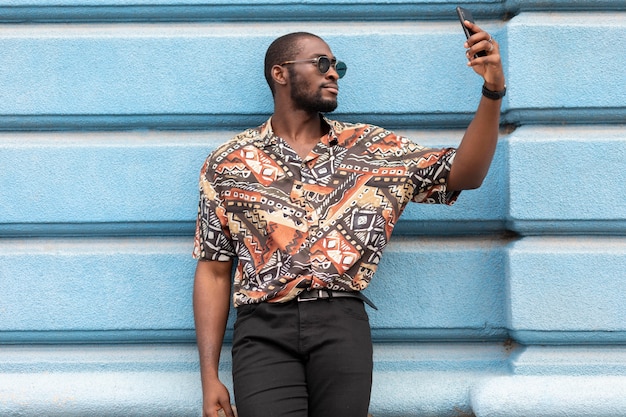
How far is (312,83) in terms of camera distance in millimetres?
3299

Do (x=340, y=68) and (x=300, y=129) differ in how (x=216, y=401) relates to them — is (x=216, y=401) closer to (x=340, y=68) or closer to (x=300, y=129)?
(x=300, y=129)

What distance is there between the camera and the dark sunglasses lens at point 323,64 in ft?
10.7

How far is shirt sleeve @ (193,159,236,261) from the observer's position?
3262 millimetres

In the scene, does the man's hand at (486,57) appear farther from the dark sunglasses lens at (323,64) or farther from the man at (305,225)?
the dark sunglasses lens at (323,64)

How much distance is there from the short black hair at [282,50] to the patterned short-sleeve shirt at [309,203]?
26 centimetres

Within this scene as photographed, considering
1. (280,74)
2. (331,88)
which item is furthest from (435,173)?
(280,74)

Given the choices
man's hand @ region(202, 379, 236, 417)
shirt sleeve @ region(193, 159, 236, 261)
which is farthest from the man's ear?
man's hand @ region(202, 379, 236, 417)

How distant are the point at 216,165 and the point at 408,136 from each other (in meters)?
0.87

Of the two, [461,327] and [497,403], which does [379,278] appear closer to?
[461,327]

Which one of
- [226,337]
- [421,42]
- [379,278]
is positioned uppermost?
[421,42]

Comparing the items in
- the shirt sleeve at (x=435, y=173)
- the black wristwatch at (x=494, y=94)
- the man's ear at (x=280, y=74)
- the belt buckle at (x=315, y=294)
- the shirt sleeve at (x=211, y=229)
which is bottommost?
the belt buckle at (x=315, y=294)

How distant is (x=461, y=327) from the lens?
361 cm

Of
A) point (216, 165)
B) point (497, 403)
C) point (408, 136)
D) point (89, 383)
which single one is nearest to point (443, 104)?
point (408, 136)

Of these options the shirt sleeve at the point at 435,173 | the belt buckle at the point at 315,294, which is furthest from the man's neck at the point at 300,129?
the belt buckle at the point at 315,294
